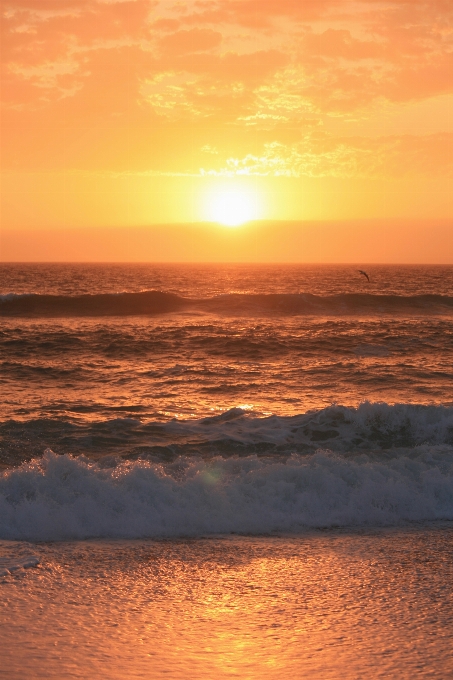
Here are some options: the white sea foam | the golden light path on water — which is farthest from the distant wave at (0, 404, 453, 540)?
the golden light path on water

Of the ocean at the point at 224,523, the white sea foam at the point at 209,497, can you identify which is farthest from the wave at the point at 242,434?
the white sea foam at the point at 209,497

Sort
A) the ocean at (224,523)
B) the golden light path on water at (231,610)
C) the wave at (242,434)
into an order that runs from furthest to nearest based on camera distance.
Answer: the wave at (242,434)
the ocean at (224,523)
the golden light path on water at (231,610)

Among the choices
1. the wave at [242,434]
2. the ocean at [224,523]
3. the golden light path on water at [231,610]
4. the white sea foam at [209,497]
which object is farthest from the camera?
the wave at [242,434]

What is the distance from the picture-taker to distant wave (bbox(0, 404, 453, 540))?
312 inches

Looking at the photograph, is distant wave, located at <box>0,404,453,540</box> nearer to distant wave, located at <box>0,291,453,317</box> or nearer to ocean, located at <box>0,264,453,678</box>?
ocean, located at <box>0,264,453,678</box>

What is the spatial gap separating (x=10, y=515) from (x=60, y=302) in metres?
29.4

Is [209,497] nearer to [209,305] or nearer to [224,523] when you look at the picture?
[224,523]

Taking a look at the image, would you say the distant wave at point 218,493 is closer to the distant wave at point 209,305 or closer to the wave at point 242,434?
the wave at point 242,434

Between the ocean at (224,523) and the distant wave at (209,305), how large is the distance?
15738 mm

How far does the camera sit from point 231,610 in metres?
5.58

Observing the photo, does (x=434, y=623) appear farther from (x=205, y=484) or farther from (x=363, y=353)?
(x=363, y=353)

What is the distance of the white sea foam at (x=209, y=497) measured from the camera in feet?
25.9

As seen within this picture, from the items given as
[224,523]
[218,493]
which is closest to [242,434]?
[218,493]

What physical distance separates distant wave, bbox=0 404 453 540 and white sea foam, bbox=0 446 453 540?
1 centimetres
